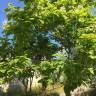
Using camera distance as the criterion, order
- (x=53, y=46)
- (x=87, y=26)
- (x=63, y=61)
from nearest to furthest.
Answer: (x=63, y=61) < (x=87, y=26) < (x=53, y=46)

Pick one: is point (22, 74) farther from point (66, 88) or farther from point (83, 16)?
point (83, 16)

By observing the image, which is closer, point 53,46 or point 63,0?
point 63,0

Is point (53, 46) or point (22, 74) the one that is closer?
point (22, 74)

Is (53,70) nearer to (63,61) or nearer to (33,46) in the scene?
(63,61)

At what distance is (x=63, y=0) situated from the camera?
2127cm

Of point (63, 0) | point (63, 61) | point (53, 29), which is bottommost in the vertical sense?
point (63, 61)

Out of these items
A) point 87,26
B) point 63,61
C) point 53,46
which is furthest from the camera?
point 53,46

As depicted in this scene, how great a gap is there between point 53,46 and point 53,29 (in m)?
1.37

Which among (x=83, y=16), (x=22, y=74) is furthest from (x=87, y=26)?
(x=22, y=74)

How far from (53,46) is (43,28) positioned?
1521mm

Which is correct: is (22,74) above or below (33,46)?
below

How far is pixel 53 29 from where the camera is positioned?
71.7ft

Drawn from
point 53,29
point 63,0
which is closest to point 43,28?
point 53,29

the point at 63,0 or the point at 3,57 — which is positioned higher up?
the point at 63,0
